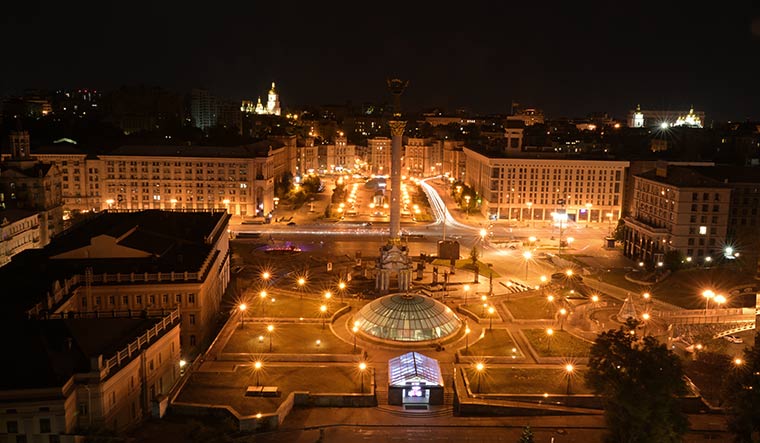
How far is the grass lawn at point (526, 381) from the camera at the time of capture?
147 feet

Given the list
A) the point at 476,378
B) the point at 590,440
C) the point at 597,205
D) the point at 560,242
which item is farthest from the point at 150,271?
the point at 597,205

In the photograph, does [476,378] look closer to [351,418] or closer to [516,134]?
[351,418]

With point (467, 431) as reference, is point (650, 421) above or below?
above

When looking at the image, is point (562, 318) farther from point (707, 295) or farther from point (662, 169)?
point (662, 169)

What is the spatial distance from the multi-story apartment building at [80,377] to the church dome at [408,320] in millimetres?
17904

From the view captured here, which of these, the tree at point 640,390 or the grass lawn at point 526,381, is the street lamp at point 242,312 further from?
the tree at point 640,390

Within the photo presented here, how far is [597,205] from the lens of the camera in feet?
394

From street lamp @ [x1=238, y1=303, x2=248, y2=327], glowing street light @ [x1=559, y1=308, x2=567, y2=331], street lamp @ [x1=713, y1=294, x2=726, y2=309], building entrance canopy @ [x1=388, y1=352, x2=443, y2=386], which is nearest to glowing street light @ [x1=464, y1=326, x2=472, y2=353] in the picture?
building entrance canopy @ [x1=388, y1=352, x2=443, y2=386]

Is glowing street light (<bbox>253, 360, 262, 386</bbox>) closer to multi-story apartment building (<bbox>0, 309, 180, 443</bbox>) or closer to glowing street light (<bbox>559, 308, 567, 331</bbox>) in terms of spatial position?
multi-story apartment building (<bbox>0, 309, 180, 443</bbox>)

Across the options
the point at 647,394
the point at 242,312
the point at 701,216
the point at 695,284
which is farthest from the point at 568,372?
the point at 701,216

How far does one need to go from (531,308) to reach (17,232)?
62654 millimetres

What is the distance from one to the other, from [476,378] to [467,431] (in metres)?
6.71

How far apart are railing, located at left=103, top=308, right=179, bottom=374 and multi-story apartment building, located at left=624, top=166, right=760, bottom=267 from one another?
204 feet

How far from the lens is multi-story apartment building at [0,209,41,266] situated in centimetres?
7781
